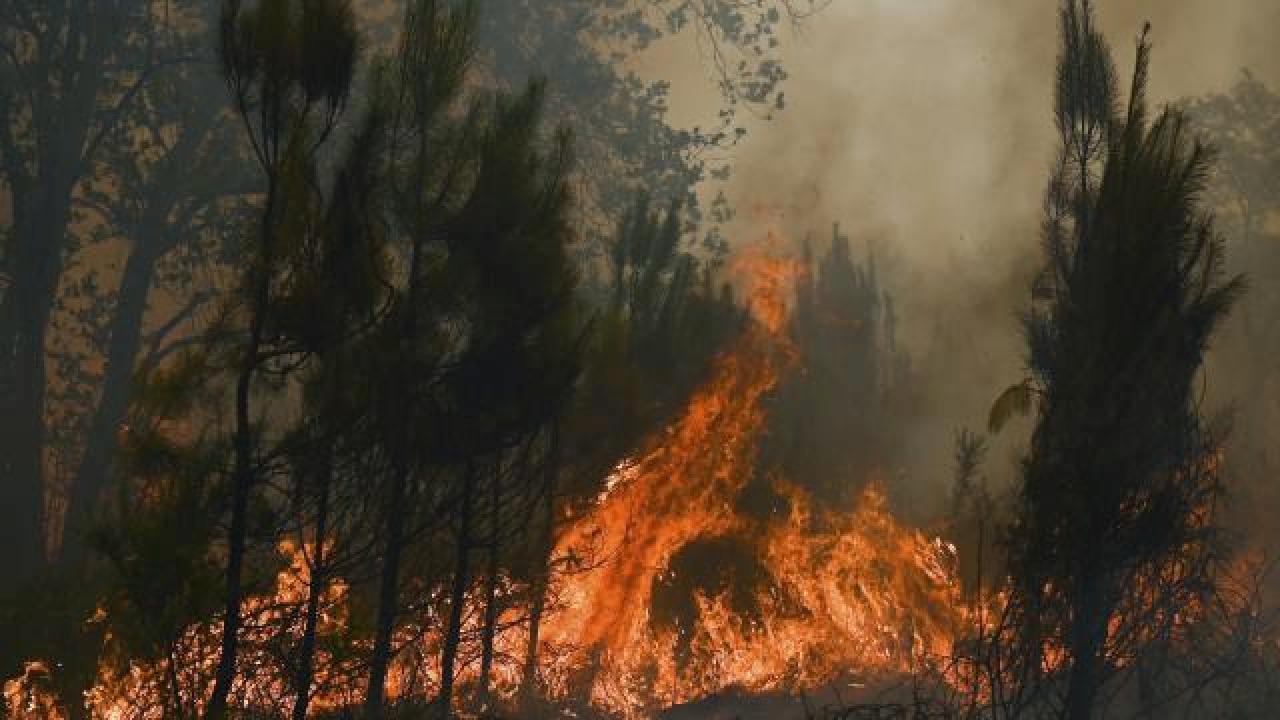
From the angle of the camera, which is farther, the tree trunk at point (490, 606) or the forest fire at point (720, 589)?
the forest fire at point (720, 589)

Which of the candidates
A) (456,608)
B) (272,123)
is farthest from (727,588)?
(272,123)

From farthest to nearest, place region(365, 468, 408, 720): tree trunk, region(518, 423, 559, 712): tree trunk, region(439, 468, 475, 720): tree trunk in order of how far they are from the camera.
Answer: region(518, 423, 559, 712): tree trunk → region(439, 468, 475, 720): tree trunk → region(365, 468, 408, 720): tree trunk

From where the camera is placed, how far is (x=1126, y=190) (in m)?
6.12

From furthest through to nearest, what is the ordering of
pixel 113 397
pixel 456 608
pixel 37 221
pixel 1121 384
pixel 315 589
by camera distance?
1. pixel 113 397
2. pixel 37 221
3. pixel 456 608
4. pixel 315 589
5. pixel 1121 384

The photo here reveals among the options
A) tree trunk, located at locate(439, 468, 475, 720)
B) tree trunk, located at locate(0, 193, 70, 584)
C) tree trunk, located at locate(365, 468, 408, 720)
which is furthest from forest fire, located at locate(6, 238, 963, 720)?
tree trunk, located at locate(0, 193, 70, 584)

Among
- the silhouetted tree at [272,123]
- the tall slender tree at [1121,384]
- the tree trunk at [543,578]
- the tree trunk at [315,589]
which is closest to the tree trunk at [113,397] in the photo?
the tree trunk at [543,578]

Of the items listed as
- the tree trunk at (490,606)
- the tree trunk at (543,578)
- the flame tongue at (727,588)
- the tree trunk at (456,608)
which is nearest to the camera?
the tree trunk at (456,608)

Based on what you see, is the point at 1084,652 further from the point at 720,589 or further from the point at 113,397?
the point at 113,397

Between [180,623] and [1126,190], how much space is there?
4.99 meters

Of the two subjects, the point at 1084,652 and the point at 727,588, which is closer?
the point at 1084,652

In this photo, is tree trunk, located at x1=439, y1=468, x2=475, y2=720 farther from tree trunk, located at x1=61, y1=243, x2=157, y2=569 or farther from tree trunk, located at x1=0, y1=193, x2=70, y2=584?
tree trunk, located at x1=61, y1=243, x2=157, y2=569

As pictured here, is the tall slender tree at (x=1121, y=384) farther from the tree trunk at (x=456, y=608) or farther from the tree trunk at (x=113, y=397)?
the tree trunk at (x=113, y=397)

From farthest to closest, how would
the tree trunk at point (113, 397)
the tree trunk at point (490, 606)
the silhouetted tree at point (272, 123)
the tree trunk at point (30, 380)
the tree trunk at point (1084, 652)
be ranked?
the tree trunk at point (113, 397)
the tree trunk at point (30, 380)
the tree trunk at point (490, 606)
the tree trunk at point (1084, 652)
the silhouetted tree at point (272, 123)

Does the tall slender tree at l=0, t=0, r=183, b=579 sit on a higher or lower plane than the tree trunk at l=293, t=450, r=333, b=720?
higher
